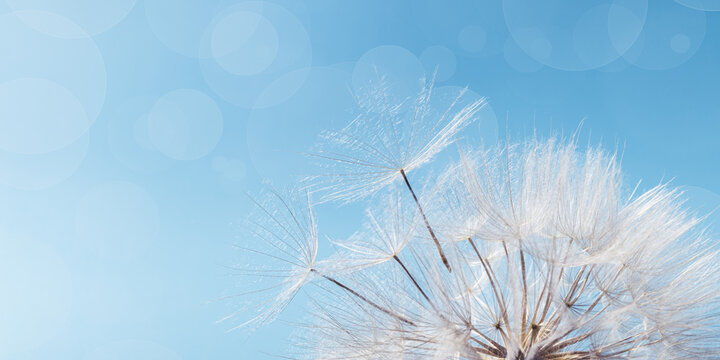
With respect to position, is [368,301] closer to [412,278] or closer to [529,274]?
[412,278]

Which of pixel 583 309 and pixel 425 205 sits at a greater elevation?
pixel 425 205

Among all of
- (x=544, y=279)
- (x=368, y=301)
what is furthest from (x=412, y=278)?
(x=544, y=279)

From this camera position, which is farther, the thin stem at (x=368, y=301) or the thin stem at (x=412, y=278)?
the thin stem at (x=368, y=301)

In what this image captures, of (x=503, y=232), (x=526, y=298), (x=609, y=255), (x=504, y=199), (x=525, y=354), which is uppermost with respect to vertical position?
(x=504, y=199)

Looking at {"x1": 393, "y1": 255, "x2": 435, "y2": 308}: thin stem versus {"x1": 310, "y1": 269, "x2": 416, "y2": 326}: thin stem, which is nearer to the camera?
{"x1": 393, "y1": 255, "x2": 435, "y2": 308}: thin stem

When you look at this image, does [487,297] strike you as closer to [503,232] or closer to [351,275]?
[503,232]

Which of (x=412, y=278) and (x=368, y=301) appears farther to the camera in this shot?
(x=368, y=301)

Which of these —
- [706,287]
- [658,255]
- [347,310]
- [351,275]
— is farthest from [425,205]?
[706,287]

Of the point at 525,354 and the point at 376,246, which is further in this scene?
the point at 376,246
